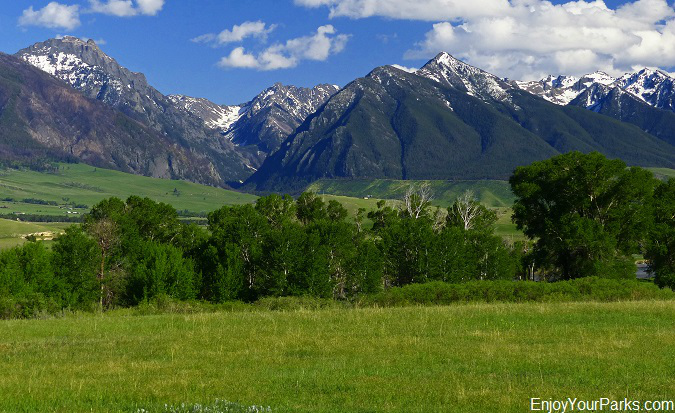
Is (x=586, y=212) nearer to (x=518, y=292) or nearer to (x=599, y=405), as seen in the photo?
(x=518, y=292)

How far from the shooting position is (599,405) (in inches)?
655

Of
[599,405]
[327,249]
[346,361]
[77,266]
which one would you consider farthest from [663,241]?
[77,266]

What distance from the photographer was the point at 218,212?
96.4 meters

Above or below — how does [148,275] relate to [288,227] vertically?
below

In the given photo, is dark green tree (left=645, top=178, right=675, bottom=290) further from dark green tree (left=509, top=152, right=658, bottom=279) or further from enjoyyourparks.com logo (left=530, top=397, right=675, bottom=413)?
enjoyyourparks.com logo (left=530, top=397, right=675, bottom=413)

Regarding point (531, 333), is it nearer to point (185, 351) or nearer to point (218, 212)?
point (185, 351)

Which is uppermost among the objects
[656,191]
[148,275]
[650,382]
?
[656,191]

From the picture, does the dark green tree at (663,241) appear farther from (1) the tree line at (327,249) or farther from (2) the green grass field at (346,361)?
(2) the green grass field at (346,361)

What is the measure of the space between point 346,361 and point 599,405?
350 inches

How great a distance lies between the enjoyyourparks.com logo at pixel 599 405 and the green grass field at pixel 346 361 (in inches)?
21.6

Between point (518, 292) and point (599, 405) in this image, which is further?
point (518, 292)

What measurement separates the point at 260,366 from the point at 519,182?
54907 millimetres

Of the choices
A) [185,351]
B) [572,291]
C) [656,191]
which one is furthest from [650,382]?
[656,191]

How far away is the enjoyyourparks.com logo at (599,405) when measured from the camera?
16.3 m
